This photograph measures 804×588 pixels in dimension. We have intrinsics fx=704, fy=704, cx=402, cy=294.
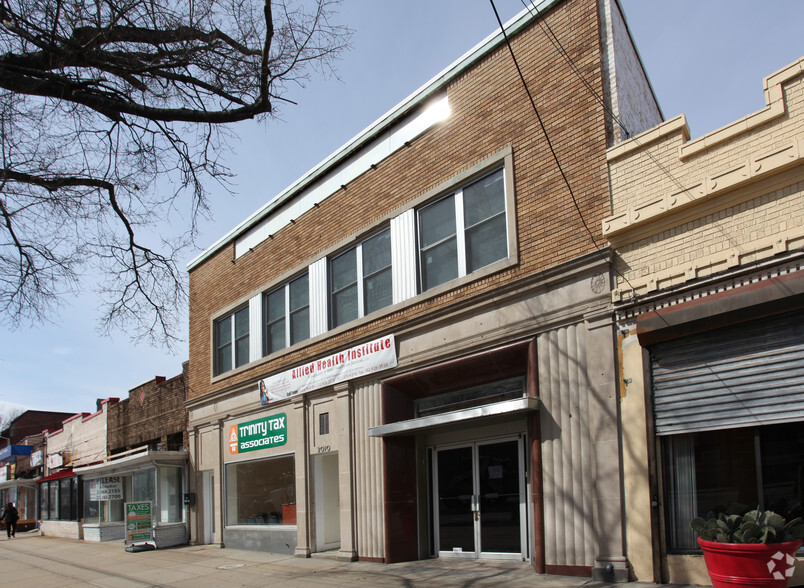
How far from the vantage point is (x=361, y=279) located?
15.5 meters

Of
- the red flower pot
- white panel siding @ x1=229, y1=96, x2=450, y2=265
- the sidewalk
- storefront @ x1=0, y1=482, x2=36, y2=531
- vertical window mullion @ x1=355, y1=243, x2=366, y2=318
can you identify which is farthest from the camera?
storefront @ x1=0, y1=482, x2=36, y2=531

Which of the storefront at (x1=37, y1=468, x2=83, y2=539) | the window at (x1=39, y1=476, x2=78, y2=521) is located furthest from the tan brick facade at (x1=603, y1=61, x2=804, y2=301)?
the window at (x1=39, y1=476, x2=78, y2=521)

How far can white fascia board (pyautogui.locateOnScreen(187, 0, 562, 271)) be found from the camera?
12.2 metres

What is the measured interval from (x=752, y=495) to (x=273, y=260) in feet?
44.1

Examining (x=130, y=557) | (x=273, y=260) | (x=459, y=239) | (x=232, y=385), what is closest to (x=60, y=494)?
(x=130, y=557)

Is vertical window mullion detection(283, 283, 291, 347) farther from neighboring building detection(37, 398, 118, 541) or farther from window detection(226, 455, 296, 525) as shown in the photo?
neighboring building detection(37, 398, 118, 541)

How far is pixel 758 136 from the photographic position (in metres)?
8.62

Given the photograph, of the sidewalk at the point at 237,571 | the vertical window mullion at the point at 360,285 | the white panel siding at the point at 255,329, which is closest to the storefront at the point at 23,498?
the sidewalk at the point at 237,571

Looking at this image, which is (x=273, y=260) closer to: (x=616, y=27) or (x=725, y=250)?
(x=616, y=27)

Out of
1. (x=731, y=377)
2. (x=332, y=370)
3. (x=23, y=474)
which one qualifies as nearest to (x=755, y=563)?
(x=731, y=377)

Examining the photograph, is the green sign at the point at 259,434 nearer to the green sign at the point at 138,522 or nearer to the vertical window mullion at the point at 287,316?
the vertical window mullion at the point at 287,316

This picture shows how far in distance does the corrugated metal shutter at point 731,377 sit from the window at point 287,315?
1000 cm

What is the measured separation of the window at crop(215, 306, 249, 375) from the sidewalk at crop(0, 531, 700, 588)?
5.21 metres

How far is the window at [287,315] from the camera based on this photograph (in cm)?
1764
